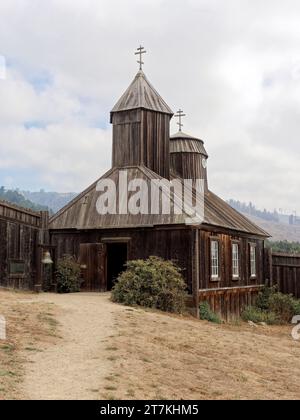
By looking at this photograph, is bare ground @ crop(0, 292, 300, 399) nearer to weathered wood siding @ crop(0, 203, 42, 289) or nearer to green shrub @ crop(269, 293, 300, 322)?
weathered wood siding @ crop(0, 203, 42, 289)

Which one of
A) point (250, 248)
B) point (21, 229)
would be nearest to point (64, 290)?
point (21, 229)

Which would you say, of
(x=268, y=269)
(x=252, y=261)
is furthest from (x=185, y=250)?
(x=268, y=269)

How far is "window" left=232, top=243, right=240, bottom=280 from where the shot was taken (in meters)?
24.9

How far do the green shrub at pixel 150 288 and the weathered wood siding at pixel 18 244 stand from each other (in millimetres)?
3692

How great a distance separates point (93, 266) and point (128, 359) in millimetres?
12398

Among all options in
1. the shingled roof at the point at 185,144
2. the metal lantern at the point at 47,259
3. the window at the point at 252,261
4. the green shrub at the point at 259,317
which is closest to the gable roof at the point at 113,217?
the metal lantern at the point at 47,259

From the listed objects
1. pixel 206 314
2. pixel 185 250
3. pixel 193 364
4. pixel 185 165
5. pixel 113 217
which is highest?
pixel 185 165

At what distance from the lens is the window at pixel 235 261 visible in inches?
979

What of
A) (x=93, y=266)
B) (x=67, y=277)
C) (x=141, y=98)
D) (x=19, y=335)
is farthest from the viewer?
(x=141, y=98)

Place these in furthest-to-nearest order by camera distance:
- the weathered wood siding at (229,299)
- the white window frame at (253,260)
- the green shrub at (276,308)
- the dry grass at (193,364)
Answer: the white window frame at (253,260) < the green shrub at (276,308) < the weathered wood siding at (229,299) < the dry grass at (193,364)

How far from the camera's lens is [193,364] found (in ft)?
32.9

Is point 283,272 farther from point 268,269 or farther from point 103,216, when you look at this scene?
point 103,216

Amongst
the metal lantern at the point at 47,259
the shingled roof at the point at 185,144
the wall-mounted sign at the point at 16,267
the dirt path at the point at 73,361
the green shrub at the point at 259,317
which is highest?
the shingled roof at the point at 185,144

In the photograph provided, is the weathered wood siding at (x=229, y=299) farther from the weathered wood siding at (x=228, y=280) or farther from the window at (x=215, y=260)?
the window at (x=215, y=260)
